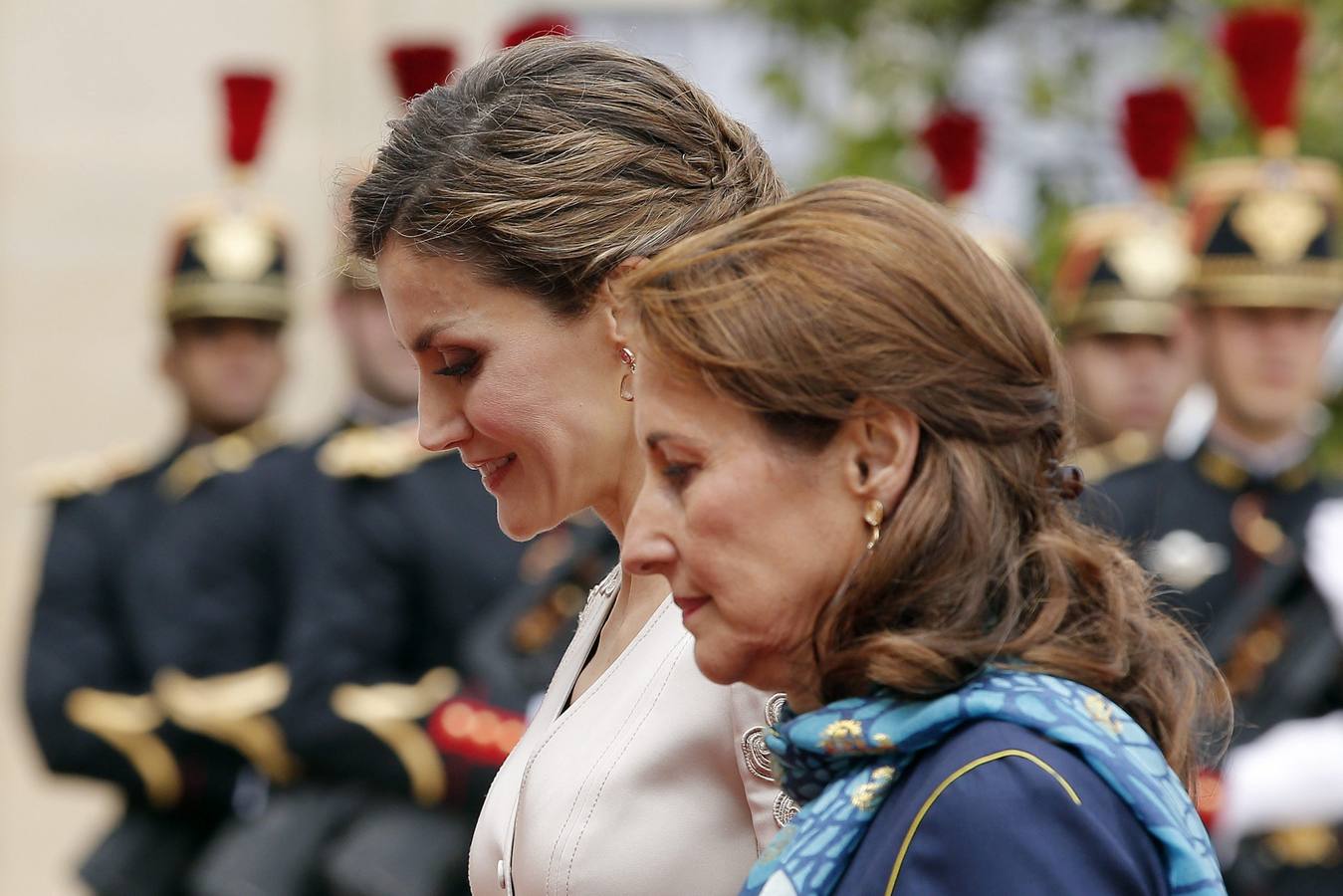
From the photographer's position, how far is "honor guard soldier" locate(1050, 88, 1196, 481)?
6.30m

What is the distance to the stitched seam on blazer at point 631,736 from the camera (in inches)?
79.0

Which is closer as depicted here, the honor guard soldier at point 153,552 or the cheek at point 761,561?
the cheek at point 761,561

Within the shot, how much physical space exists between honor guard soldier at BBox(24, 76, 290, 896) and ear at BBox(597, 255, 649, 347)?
4.60 meters

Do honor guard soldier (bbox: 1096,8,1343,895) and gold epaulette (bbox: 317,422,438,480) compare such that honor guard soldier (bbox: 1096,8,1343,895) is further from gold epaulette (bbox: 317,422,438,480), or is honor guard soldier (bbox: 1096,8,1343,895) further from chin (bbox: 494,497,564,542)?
chin (bbox: 494,497,564,542)

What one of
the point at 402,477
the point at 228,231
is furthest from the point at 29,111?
the point at 402,477

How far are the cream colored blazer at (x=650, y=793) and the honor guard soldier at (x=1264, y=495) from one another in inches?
115

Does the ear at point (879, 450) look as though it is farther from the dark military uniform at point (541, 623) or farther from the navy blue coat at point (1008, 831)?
the dark military uniform at point (541, 623)

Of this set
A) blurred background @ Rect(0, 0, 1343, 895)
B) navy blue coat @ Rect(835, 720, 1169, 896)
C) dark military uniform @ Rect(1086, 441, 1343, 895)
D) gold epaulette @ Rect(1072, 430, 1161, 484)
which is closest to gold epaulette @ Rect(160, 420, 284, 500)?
blurred background @ Rect(0, 0, 1343, 895)

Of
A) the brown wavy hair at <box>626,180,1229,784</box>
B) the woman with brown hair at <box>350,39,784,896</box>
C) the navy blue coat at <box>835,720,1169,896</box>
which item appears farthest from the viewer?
the woman with brown hair at <box>350,39,784,896</box>

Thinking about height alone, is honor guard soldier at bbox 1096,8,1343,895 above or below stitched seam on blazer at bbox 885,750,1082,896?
below

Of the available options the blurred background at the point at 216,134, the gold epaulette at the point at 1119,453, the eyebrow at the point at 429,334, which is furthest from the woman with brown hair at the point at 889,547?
the blurred background at the point at 216,134

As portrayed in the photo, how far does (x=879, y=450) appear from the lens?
175 cm

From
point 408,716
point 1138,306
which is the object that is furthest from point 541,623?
point 1138,306

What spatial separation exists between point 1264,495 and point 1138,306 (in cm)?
105
